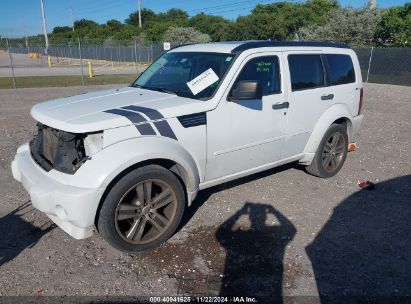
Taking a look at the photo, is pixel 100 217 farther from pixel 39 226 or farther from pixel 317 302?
pixel 317 302

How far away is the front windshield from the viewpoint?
161 inches

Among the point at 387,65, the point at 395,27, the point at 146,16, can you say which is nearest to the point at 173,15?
the point at 146,16

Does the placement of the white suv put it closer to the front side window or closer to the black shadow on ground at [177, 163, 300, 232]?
the front side window

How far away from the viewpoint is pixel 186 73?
4516mm

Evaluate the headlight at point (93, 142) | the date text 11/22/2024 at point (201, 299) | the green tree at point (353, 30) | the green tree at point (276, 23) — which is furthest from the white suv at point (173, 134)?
the green tree at point (276, 23)

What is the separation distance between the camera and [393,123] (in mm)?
9812

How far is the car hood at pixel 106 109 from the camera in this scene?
3322 mm

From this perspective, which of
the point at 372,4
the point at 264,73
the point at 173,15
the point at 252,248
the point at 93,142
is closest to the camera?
the point at 93,142

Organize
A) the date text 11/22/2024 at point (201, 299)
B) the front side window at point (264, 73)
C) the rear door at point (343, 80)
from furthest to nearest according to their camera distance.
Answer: the rear door at point (343, 80) < the front side window at point (264, 73) < the date text 11/22/2024 at point (201, 299)

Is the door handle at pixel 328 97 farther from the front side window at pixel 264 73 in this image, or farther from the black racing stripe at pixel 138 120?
the black racing stripe at pixel 138 120

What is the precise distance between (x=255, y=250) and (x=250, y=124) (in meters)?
1.41

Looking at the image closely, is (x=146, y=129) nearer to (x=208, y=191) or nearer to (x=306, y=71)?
(x=208, y=191)

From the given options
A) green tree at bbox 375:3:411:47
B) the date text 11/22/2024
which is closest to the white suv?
the date text 11/22/2024

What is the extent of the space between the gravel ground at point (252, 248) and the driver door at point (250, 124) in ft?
2.12
